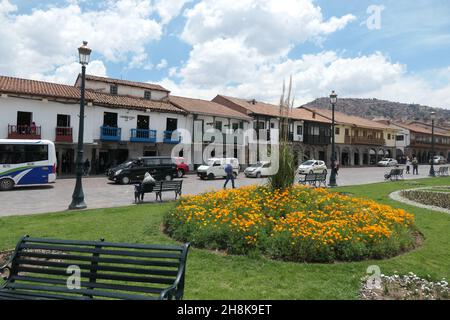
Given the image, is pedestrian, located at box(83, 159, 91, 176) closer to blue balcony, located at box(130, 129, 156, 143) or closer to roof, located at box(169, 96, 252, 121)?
blue balcony, located at box(130, 129, 156, 143)

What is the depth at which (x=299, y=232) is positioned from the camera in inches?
236

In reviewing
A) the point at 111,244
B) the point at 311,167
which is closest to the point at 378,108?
the point at 311,167

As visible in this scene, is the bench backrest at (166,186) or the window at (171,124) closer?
the bench backrest at (166,186)

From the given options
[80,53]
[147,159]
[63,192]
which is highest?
[80,53]

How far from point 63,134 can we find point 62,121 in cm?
118

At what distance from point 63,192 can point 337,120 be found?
4518 centimetres

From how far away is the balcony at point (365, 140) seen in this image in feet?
177

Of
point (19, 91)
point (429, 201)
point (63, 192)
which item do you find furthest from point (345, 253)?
point (19, 91)

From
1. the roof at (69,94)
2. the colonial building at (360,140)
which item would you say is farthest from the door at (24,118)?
the colonial building at (360,140)

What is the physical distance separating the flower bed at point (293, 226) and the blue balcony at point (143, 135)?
77.1 ft

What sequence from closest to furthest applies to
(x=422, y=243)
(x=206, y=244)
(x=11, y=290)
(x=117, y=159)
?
(x=11, y=290)
(x=206, y=244)
(x=422, y=243)
(x=117, y=159)

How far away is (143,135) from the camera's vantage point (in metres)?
31.8

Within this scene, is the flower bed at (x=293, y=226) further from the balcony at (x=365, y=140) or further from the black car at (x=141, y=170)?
the balcony at (x=365, y=140)

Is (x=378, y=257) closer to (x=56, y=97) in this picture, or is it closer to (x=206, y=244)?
(x=206, y=244)
